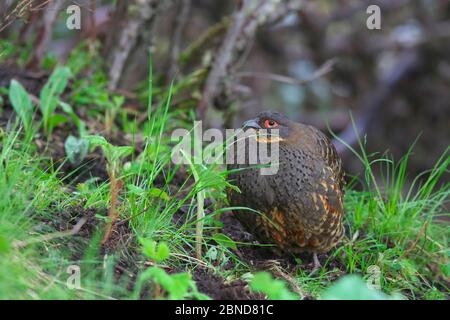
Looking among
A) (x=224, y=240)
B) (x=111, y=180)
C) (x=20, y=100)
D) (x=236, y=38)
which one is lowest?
(x=224, y=240)

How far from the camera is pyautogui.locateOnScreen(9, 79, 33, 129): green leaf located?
474 centimetres

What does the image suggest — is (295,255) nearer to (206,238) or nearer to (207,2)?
(206,238)

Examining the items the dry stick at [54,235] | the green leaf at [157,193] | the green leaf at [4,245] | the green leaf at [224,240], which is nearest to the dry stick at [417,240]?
the green leaf at [224,240]

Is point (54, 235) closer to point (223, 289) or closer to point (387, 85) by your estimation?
point (223, 289)

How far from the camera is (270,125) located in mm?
4105

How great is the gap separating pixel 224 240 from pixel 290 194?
0.47 meters

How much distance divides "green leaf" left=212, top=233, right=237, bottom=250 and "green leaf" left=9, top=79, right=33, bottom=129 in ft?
5.72

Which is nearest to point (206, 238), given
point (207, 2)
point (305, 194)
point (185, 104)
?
point (305, 194)

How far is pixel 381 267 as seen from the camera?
4.13 metres

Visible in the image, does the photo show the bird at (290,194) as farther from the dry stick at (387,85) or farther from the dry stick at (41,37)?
the dry stick at (387,85)

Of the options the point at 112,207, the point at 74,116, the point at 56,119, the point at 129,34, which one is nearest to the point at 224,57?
the point at 129,34
